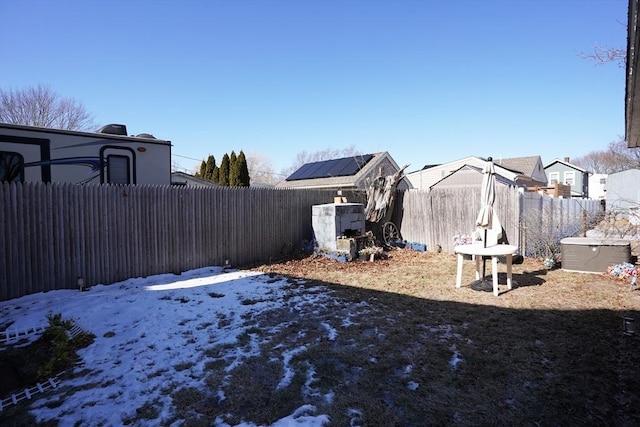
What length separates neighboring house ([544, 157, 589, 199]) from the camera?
34.2m

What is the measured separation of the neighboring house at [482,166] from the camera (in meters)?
26.1

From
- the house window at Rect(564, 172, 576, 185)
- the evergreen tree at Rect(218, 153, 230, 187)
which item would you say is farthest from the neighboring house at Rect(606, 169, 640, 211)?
the evergreen tree at Rect(218, 153, 230, 187)

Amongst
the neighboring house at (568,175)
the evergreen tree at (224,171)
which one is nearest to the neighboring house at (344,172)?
the evergreen tree at (224,171)

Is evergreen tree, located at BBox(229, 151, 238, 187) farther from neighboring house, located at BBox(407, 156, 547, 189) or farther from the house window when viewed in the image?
the house window

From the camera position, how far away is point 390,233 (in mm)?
11297

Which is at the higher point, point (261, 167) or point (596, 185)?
point (261, 167)

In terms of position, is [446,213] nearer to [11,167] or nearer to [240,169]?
[11,167]

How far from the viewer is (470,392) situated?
9.40ft

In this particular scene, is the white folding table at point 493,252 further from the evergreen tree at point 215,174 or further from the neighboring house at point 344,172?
the evergreen tree at point 215,174

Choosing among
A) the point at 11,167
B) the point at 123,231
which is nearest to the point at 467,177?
the point at 123,231

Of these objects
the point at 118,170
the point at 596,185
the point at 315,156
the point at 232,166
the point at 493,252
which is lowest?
the point at 493,252

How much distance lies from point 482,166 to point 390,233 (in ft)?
56.4

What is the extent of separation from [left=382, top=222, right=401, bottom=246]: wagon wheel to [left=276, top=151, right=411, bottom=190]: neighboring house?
547 centimetres

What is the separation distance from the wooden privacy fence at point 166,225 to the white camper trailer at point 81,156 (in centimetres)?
204
